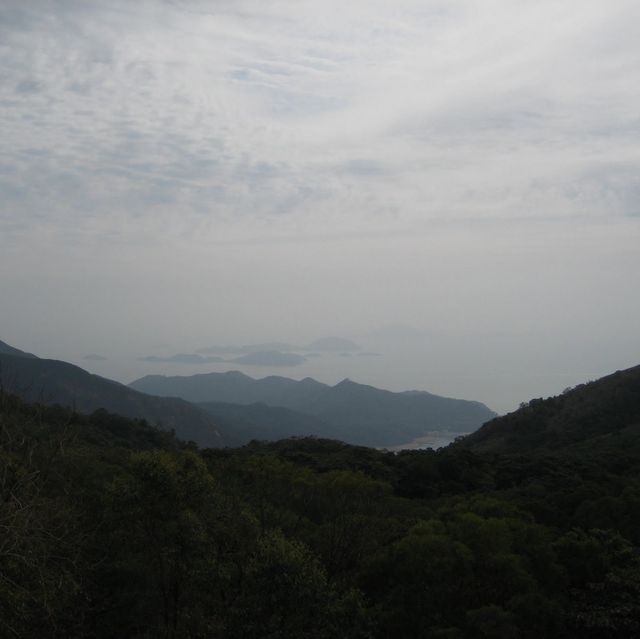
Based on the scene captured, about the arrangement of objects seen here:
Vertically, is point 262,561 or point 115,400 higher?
point 115,400

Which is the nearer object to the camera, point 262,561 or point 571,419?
point 262,561

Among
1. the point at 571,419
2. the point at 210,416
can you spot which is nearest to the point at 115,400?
the point at 210,416

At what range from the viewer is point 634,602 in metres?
17.7

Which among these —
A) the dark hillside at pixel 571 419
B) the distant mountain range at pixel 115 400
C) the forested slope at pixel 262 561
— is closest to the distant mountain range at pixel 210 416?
the distant mountain range at pixel 115 400

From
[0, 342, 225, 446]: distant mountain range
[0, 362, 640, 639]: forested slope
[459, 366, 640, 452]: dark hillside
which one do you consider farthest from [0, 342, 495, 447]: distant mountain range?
[0, 362, 640, 639]: forested slope

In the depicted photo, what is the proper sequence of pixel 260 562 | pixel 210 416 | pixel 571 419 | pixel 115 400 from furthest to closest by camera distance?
pixel 210 416 < pixel 115 400 < pixel 571 419 < pixel 260 562

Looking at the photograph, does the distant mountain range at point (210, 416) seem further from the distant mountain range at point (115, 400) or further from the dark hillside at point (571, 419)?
the dark hillside at point (571, 419)

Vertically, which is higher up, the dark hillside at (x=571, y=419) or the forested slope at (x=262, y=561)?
the dark hillside at (x=571, y=419)

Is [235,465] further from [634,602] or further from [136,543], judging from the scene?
[634,602]

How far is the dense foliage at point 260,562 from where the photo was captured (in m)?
13.4

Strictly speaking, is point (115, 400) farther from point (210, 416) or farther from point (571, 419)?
point (571, 419)

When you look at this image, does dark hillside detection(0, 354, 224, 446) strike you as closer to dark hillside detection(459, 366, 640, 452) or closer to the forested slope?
dark hillside detection(459, 366, 640, 452)

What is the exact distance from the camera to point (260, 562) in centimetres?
1381

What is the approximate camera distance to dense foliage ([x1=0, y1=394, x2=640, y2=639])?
13.4 metres
